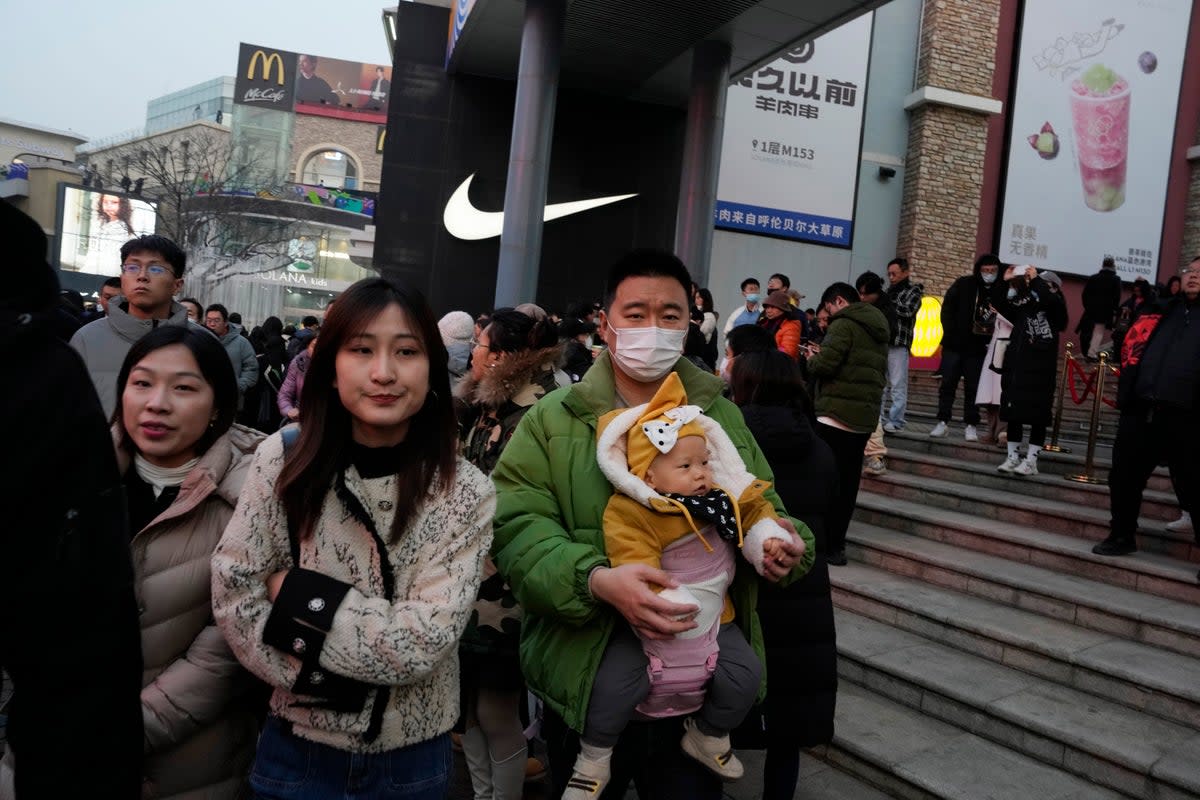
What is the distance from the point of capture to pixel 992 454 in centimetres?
795

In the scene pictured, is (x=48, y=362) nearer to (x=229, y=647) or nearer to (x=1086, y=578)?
(x=229, y=647)

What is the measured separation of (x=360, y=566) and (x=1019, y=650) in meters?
4.07

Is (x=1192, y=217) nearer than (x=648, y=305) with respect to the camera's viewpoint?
No

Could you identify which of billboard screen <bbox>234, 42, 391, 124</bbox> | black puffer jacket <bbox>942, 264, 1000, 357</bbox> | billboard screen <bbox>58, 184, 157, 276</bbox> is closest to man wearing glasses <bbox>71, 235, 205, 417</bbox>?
black puffer jacket <bbox>942, 264, 1000, 357</bbox>

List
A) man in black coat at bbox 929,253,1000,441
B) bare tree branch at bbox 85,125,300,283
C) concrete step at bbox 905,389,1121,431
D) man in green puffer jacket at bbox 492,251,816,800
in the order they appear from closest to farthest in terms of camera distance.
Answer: man in green puffer jacket at bbox 492,251,816,800
man in black coat at bbox 929,253,1000,441
concrete step at bbox 905,389,1121,431
bare tree branch at bbox 85,125,300,283

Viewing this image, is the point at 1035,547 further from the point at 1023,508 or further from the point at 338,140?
the point at 338,140

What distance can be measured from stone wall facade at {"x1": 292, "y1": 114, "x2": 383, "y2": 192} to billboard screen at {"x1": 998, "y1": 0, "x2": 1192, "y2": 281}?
61.0m

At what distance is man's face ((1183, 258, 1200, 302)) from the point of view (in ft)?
16.4

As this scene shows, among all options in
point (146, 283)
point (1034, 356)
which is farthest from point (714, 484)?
point (1034, 356)

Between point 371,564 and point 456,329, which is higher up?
point 456,329

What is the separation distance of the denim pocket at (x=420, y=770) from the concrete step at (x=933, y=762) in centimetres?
257

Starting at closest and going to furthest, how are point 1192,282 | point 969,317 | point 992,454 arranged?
1. point 1192,282
2. point 992,454
3. point 969,317

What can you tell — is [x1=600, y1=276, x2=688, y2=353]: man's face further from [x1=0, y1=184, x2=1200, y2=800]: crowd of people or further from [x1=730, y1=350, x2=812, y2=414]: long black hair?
[x1=730, y1=350, x2=812, y2=414]: long black hair

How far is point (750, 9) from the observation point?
11.0 m
